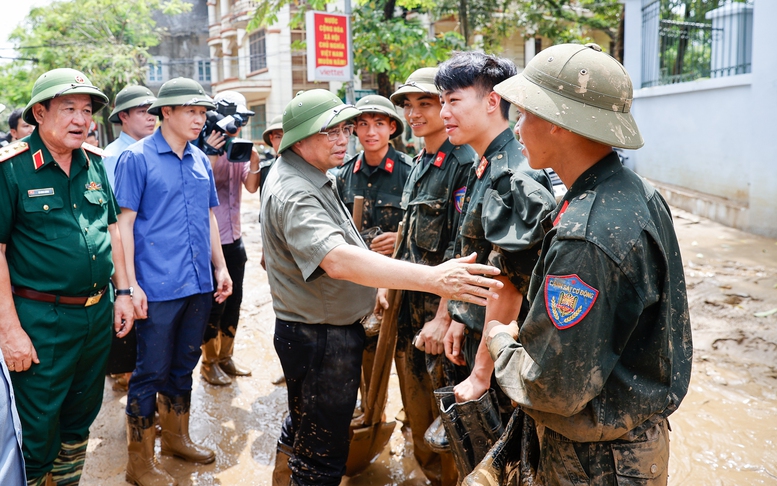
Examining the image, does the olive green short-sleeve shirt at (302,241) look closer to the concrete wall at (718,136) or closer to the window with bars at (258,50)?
the concrete wall at (718,136)

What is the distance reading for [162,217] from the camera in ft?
11.3

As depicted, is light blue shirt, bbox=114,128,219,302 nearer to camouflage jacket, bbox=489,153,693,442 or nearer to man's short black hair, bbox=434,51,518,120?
man's short black hair, bbox=434,51,518,120

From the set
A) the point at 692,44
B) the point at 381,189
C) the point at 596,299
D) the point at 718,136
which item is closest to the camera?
the point at 596,299

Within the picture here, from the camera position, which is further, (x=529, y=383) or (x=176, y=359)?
(x=176, y=359)

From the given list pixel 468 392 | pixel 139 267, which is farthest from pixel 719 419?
pixel 139 267

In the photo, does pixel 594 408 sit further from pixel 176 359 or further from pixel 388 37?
pixel 388 37

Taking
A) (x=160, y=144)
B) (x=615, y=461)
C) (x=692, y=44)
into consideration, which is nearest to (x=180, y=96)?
(x=160, y=144)

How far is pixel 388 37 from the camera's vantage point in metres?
9.18

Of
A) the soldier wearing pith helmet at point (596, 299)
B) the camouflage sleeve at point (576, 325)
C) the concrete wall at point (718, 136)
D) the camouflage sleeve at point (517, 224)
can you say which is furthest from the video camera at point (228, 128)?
the concrete wall at point (718, 136)

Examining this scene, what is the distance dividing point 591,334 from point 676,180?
9.77 metres

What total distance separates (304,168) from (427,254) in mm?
887

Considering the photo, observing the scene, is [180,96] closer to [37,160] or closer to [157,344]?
[37,160]

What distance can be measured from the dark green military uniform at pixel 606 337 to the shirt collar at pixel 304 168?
1.25 meters

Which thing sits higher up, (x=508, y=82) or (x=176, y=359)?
(x=508, y=82)
